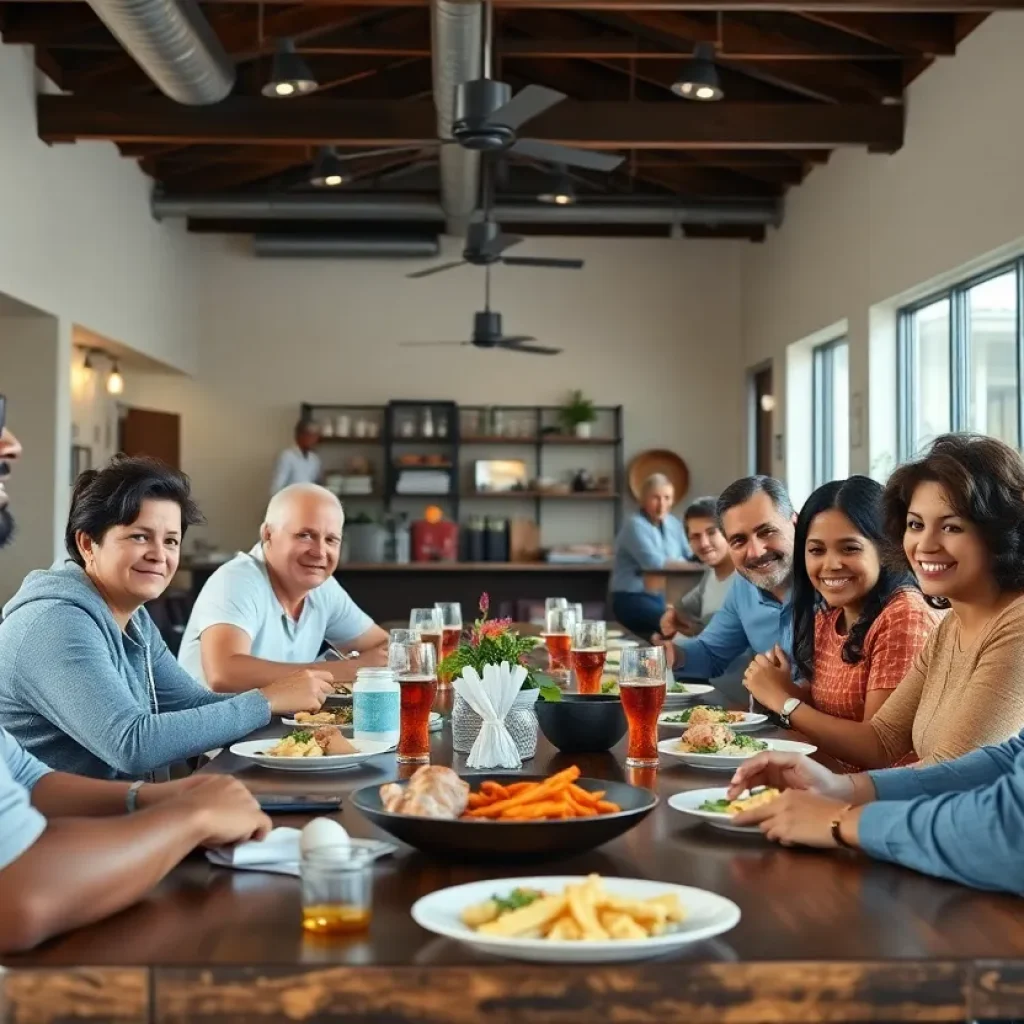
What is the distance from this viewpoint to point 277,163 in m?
10.3

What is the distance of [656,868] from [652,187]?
32.7 ft

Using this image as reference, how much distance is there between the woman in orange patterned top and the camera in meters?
2.79

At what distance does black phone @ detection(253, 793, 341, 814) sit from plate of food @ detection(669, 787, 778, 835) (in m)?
0.46

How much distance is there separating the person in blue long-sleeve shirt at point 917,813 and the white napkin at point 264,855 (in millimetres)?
507

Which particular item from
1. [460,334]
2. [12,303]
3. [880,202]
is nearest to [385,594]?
[460,334]

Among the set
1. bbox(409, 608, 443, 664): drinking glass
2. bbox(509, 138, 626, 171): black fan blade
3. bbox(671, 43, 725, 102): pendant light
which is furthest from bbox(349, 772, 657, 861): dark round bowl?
bbox(671, 43, 725, 102): pendant light

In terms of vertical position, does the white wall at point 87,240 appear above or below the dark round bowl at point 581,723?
above

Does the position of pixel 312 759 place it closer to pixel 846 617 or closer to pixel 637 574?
pixel 846 617

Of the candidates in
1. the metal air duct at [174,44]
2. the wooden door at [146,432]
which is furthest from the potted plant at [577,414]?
the metal air duct at [174,44]

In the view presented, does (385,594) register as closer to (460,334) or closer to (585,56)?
(460,334)

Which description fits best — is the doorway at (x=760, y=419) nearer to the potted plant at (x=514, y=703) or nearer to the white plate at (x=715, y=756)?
the white plate at (x=715, y=756)

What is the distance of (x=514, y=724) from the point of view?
91.8 inches

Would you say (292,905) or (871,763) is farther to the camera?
(871,763)

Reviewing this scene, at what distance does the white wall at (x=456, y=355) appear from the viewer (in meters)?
11.7
